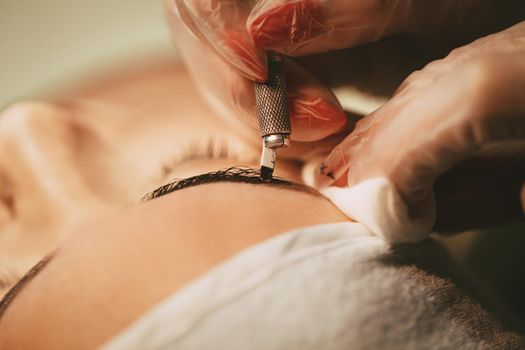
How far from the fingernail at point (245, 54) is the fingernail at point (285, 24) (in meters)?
0.01

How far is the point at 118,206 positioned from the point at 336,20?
1.64 feet

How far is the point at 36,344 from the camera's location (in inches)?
16.2

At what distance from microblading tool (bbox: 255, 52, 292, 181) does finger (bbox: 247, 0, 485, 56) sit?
0.03 m

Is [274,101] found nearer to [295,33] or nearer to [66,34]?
[295,33]

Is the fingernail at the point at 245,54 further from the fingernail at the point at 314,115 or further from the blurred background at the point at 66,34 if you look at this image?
the blurred background at the point at 66,34

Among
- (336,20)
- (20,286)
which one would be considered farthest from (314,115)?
(20,286)

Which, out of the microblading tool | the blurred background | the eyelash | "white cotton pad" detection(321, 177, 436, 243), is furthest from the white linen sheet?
the blurred background

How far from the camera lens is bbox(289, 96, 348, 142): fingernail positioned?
568 millimetres

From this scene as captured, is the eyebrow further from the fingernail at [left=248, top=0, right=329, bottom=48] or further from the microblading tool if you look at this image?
the fingernail at [left=248, top=0, right=329, bottom=48]

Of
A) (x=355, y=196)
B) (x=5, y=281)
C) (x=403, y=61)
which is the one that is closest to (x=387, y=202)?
(x=355, y=196)

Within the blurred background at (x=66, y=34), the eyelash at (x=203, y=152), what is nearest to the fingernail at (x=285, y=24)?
the eyelash at (x=203, y=152)

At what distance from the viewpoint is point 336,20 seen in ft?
1.73

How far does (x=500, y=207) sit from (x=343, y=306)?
41 cm

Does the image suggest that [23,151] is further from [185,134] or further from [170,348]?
[170,348]
